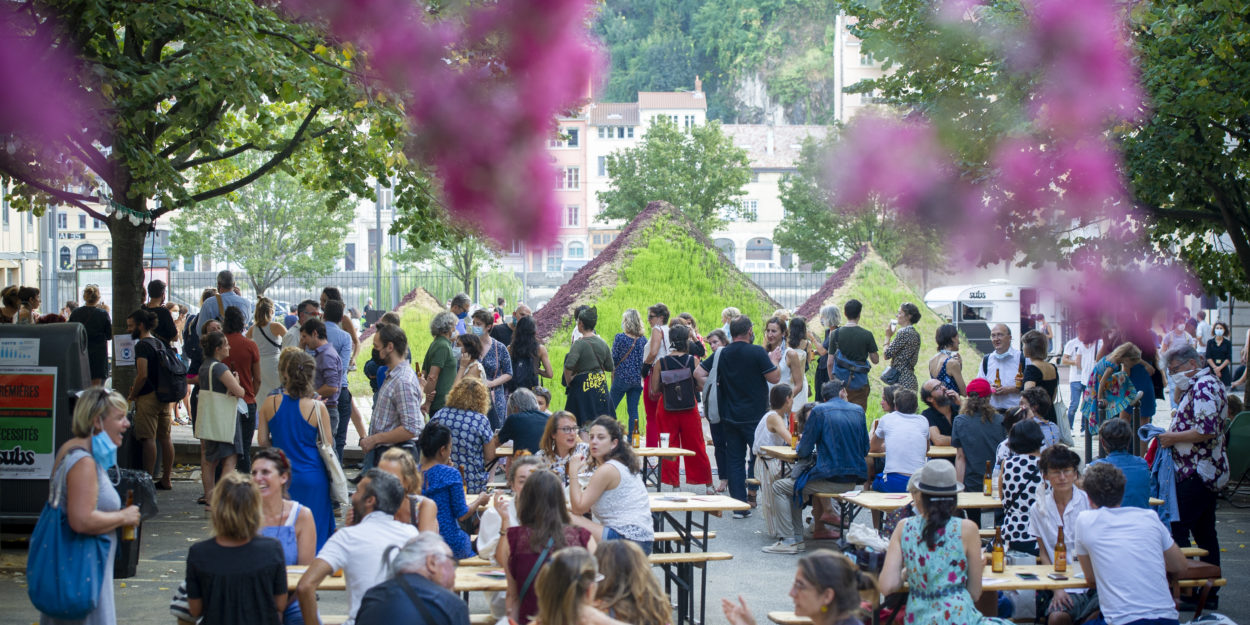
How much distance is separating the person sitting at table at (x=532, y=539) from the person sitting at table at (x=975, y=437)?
182 inches

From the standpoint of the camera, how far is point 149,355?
10391 mm

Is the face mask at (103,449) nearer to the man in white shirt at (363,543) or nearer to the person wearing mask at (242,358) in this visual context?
the man in white shirt at (363,543)

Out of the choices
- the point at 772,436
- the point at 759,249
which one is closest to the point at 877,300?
the point at 772,436

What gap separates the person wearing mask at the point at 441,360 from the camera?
10.3m

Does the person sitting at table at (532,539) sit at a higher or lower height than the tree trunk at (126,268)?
lower

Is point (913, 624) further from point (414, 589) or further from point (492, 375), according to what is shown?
point (492, 375)

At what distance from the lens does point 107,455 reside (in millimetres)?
5727

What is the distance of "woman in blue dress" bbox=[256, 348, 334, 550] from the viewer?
721cm

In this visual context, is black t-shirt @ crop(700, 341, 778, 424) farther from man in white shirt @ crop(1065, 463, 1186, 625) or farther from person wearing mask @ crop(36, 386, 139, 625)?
person wearing mask @ crop(36, 386, 139, 625)

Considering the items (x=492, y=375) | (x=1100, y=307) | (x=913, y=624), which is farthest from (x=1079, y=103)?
(x=913, y=624)

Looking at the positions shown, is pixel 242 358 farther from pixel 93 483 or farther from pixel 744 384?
pixel 93 483

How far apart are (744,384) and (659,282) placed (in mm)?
7633

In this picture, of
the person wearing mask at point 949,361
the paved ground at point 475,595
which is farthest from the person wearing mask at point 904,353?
the paved ground at point 475,595

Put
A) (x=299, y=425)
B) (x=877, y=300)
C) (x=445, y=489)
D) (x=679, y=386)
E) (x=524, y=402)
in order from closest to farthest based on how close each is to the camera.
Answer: (x=445, y=489), (x=299, y=425), (x=524, y=402), (x=679, y=386), (x=877, y=300)
